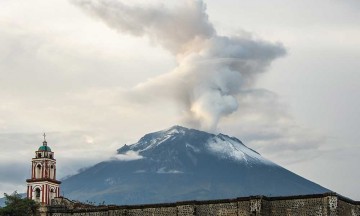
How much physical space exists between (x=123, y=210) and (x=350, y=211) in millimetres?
18688

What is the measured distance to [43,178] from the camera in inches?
3632

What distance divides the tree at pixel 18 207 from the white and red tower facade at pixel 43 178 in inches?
648

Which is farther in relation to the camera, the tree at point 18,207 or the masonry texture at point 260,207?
the tree at point 18,207

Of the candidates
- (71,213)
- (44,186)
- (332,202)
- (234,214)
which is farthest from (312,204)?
(44,186)

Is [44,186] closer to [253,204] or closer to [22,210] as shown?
[22,210]

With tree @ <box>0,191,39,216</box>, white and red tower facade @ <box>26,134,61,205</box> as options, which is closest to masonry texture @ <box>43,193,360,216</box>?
tree @ <box>0,191,39,216</box>

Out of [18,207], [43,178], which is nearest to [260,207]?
[18,207]

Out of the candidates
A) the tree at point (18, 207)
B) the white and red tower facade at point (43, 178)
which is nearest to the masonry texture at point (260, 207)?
the tree at point (18, 207)

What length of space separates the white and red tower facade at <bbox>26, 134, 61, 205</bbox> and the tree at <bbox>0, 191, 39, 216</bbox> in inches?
648

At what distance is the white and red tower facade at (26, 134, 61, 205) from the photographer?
302ft

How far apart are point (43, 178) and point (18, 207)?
1924cm

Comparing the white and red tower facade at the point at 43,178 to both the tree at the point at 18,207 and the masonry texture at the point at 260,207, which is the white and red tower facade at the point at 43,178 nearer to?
the tree at the point at 18,207

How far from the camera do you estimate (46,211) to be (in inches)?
2736

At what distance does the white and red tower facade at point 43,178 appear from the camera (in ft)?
302
